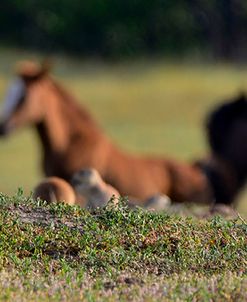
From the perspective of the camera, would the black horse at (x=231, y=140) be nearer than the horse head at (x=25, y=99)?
No

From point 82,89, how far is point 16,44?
6.44 metres

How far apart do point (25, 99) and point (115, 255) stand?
1124cm

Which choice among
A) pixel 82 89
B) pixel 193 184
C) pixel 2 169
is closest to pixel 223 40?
pixel 82 89

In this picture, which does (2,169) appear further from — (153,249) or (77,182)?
(153,249)

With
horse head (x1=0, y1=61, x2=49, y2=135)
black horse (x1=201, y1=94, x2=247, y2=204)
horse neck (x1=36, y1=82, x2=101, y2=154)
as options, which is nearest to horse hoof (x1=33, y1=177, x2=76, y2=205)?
horse neck (x1=36, y1=82, x2=101, y2=154)

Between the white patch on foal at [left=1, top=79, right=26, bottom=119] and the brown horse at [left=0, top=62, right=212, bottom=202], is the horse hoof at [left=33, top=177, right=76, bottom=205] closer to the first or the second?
the brown horse at [left=0, top=62, right=212, bottom=202]

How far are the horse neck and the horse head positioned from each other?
14 centimetres

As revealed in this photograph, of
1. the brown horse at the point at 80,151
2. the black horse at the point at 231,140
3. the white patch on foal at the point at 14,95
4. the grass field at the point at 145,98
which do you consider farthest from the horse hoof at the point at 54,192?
the grass field at the point at 145,98

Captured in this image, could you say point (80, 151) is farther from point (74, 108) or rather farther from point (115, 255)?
point (115, 255)

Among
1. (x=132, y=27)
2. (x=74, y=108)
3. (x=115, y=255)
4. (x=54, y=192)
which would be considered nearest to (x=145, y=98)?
(x=132, y=27)

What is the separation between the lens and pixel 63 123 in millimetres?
17641

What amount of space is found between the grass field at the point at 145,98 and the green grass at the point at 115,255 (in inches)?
747

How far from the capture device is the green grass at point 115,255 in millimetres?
6234

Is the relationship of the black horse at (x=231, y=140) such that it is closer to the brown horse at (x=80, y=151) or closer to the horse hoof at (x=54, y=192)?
the brown horse at (x=80, y=151)
